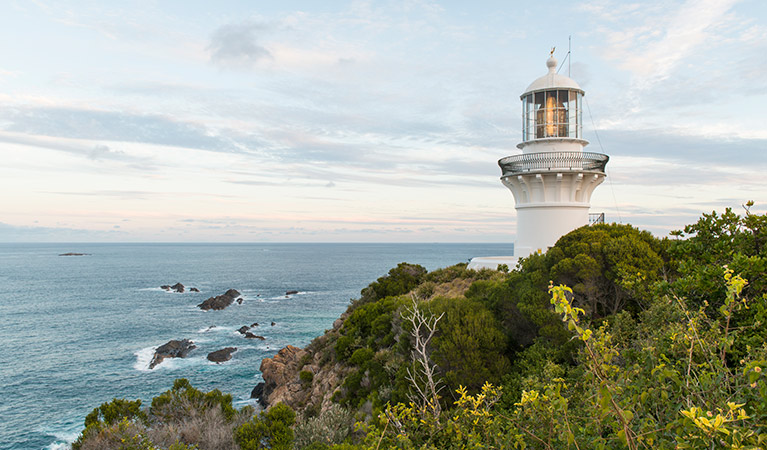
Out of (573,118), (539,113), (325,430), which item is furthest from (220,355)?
(573,118)

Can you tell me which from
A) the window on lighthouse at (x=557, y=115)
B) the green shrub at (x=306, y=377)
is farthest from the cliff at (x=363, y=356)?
the window on lighthouse at (x=557, y=115)

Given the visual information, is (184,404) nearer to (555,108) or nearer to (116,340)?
(555,108)

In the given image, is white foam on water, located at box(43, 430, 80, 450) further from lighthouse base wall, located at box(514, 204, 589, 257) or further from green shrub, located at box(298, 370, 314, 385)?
lighthouse base wall, located at box(514, 204, 589, 257)

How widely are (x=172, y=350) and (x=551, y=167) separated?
3181cm

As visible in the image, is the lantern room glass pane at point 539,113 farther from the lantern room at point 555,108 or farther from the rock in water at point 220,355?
the rock in water at point 220,355

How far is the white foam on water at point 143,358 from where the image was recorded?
31.5m

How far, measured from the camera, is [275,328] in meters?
43.9

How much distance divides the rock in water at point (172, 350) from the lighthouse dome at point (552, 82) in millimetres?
31124

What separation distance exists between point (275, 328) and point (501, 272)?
3152cm

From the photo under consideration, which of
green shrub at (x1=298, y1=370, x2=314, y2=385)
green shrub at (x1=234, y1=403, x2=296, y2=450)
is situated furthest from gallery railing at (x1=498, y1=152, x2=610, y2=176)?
green shrub at (x1=298, y1=370, x2=314, y2=385)

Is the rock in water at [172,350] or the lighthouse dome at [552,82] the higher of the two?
the lighthouse dome at [552,82]

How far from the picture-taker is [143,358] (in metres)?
33.7

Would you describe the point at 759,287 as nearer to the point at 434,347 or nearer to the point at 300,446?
the point at 434,347

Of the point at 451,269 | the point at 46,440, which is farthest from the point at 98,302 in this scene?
the point at 451,269
